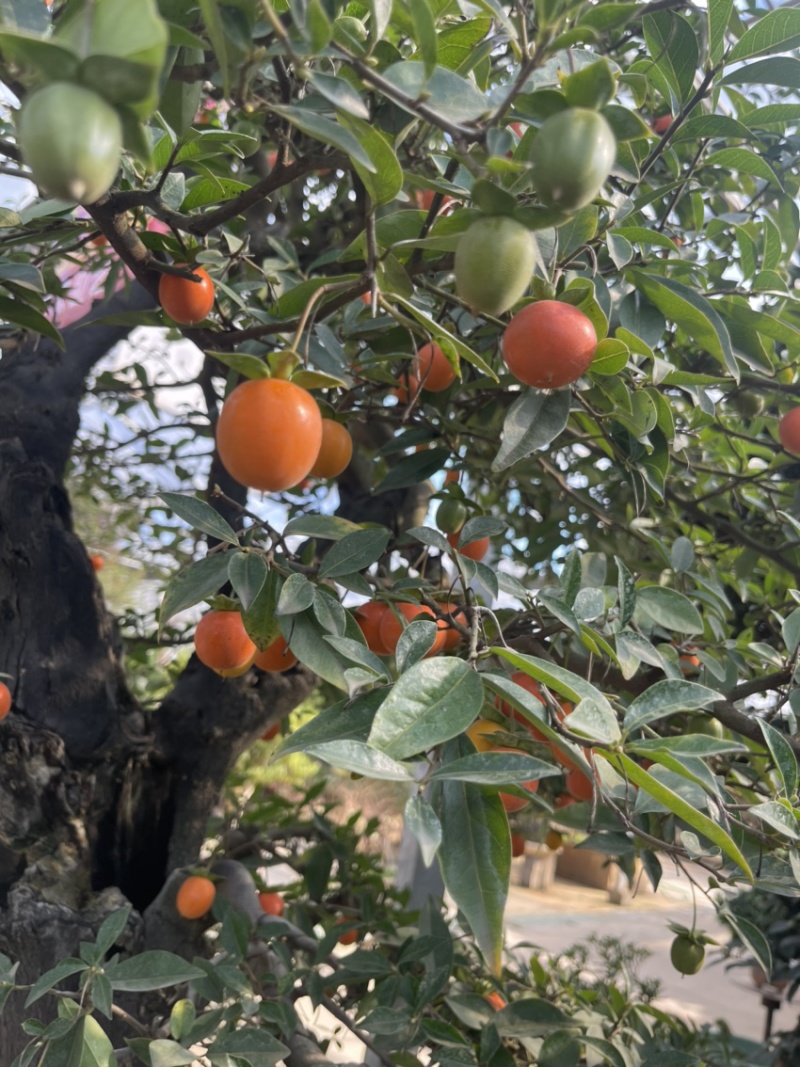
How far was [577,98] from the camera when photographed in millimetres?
404

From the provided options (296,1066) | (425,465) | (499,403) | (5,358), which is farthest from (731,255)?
(296,1066)

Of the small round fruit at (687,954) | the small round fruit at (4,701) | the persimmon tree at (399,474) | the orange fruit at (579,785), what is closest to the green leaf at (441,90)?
the persimmon tree at (399,474)

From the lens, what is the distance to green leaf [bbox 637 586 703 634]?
77cm

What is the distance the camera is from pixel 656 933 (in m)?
5.09

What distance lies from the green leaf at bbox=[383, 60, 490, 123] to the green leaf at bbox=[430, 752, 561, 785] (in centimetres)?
32

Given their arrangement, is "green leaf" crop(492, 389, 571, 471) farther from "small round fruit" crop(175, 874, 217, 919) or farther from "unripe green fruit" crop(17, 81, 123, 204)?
"small round fruit" crop(175, 874, 217, 919)

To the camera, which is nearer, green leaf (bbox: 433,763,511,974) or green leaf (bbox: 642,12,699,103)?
green leaf (bbox: 433,763,511,974)

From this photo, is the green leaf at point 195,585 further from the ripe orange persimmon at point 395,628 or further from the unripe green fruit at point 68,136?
the unripe green fruit at point 68,136

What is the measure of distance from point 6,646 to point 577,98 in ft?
2.97

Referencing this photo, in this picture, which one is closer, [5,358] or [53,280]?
[53,280]

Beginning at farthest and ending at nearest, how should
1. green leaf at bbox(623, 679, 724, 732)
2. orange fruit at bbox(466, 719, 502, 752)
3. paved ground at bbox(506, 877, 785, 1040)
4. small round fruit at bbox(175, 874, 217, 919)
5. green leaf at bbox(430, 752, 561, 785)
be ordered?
paved ground at bbox(506, 877, 785, 1040) → small round fruit at bbox(175, 874, 217, 919) → orange fruit at bbox(466, 719, 502, 752) → green leaf at bbox(623, 679, 724, 732) → green leaf at bbox(430, 752, 561, 785)

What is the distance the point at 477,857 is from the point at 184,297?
488mm

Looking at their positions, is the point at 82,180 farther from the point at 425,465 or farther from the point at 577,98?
the point at 425,465

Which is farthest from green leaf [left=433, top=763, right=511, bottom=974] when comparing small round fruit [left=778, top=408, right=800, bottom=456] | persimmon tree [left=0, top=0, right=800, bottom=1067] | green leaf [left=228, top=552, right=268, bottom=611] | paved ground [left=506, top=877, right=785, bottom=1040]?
paved ground [left=506, top=877, right=785, bottom=1040]
